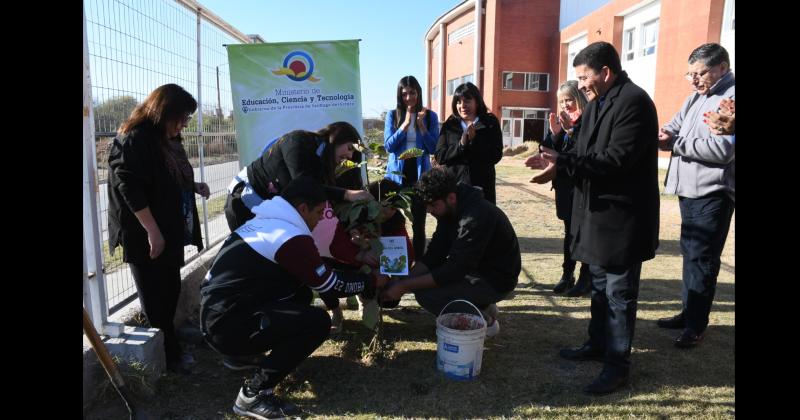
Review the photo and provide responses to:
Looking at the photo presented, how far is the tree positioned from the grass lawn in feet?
5.19

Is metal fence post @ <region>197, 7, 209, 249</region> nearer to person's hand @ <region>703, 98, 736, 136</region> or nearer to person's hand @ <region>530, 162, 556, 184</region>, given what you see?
person's hand @ <region>530, 162, 556, 184</region>

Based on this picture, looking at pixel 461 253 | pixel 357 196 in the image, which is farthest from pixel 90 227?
pixel 461 253

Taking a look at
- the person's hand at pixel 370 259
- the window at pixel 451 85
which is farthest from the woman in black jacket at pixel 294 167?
the window at pixel 451 85

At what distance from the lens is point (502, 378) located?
317cm

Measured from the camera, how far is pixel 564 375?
3.22 meters

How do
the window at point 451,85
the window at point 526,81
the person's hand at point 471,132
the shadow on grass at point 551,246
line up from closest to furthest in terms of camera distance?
the person's hand at point 471,132 → the shadow on grass at point 551,246 → the window at point 526,81 → the window at point 451,85

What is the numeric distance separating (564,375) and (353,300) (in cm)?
188

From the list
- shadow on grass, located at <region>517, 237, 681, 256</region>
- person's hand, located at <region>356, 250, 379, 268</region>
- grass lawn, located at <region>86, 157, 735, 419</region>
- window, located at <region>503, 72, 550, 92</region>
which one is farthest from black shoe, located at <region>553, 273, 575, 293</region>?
window, located at <region>503, 72, 550, 92</region>

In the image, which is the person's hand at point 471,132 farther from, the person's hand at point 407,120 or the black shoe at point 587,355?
the black shoe at point 587,355

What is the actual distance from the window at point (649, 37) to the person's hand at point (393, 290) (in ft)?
70.4

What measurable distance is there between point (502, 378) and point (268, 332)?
149 cm

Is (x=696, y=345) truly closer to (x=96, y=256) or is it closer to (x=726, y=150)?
(x=726, y=150)

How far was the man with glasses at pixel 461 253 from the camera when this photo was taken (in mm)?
3238

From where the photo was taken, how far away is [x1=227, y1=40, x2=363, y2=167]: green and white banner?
16.9 ft
